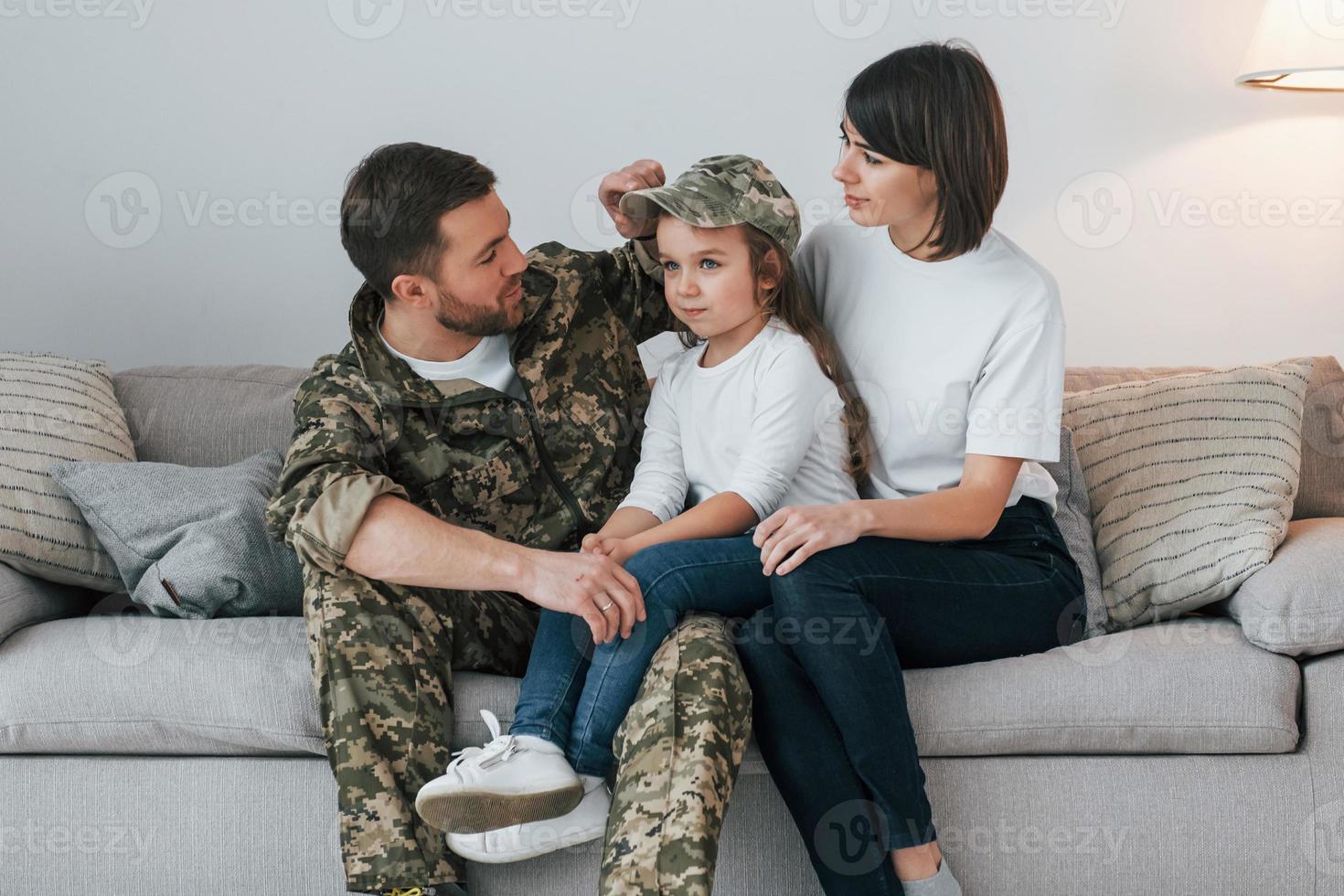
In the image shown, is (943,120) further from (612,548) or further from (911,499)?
(612,548)

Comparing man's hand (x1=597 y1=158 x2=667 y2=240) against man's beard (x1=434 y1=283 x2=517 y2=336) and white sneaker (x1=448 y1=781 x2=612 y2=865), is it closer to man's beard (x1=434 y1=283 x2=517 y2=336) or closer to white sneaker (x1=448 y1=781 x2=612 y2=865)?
man's beard (x1=434 y1=283 x2=517 y2=336)

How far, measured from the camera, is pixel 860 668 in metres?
1.49

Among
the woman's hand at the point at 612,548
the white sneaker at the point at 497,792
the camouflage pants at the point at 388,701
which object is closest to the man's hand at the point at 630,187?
the woman's hand at the point at 612,548

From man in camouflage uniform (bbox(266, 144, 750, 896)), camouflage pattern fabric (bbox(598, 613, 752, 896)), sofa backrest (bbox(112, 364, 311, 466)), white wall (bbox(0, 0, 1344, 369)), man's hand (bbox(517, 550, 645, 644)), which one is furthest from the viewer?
white wall (bbox(0, 0, 1344, 369))

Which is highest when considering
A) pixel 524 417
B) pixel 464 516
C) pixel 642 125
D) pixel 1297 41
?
pixel 1297 41

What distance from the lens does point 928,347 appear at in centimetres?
177

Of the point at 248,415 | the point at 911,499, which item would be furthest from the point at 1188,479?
the point at 248,415

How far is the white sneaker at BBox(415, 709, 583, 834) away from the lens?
144 cm

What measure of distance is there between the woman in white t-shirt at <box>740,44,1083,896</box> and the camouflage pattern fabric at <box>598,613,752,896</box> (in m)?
0.08

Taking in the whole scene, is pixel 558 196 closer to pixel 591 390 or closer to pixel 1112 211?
pixel 591 390

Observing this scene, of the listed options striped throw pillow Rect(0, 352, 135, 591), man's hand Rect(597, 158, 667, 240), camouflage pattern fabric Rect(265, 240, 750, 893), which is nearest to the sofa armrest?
striped throw pillow Rect(0, 352, 135, 591)

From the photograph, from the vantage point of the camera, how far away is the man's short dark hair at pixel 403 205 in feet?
6.04

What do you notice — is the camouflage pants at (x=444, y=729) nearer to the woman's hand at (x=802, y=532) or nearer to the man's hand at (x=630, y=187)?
the woman's hand at (x=802, y=532)

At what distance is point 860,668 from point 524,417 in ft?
2.27
